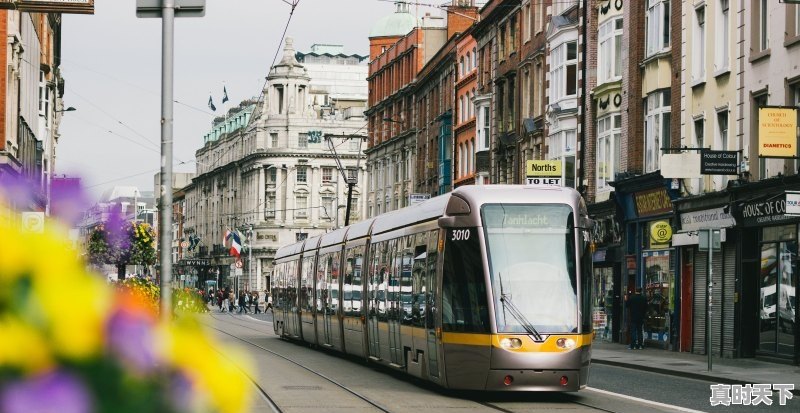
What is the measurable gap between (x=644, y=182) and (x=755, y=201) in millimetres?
8582

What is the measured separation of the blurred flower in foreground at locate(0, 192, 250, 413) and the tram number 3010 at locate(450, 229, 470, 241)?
18.3 m

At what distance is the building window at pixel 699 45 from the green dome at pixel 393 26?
72150 mm

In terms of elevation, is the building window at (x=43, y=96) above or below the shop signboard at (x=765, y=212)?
above

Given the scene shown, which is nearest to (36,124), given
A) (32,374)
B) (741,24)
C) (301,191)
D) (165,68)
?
(741,24)

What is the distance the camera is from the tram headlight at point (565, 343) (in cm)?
1891

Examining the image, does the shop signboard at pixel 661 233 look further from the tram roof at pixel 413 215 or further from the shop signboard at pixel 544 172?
the tram roof at pixel 413 215

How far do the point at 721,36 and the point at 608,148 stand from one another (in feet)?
33.6

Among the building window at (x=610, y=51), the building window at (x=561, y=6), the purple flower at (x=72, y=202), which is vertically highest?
the building window at (x=561, y=6)

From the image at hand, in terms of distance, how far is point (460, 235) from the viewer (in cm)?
1967

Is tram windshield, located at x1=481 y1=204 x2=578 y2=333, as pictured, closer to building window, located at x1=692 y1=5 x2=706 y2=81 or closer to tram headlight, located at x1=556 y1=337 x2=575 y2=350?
tram headlight, located at x1=556 y1=337 x2=575 y2=350

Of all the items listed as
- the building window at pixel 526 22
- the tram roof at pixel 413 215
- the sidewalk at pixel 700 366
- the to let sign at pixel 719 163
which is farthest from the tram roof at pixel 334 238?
the building window at pixel 526 22

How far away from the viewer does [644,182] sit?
4031cm

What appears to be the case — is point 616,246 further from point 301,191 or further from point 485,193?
point 301,191

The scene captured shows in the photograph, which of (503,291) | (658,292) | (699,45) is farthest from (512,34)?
(503,291)
